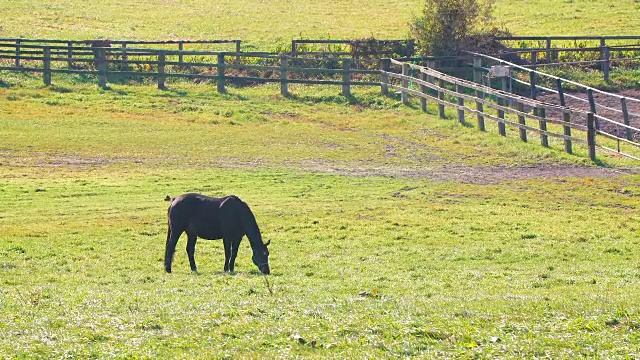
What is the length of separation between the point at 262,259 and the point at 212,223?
3.53ft

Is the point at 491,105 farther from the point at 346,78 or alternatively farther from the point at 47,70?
the point at 47,70

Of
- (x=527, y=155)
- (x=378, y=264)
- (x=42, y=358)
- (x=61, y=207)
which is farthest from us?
(x=527, y=155)

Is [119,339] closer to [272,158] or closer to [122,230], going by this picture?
[122,230]

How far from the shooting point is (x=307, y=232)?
21094 mm

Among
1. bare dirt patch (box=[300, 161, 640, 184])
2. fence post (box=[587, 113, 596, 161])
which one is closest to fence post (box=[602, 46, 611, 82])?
fence post (box=[587, 113, 596, 161])

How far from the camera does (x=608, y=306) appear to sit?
1249cm

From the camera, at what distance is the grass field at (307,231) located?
1114 centimetres

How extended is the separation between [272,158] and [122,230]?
996 centimetres

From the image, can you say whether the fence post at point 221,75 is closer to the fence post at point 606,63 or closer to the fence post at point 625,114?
the fence post at point 606,63

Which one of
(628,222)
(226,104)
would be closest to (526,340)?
(628,222)

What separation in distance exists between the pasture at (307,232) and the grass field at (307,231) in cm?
5

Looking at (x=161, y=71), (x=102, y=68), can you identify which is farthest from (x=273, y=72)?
(x=102, y=68)

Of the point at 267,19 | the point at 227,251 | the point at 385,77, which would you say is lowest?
the point at 227,251

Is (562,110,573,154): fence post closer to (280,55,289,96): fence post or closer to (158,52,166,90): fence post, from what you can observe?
(280,55,289,96): fence post
